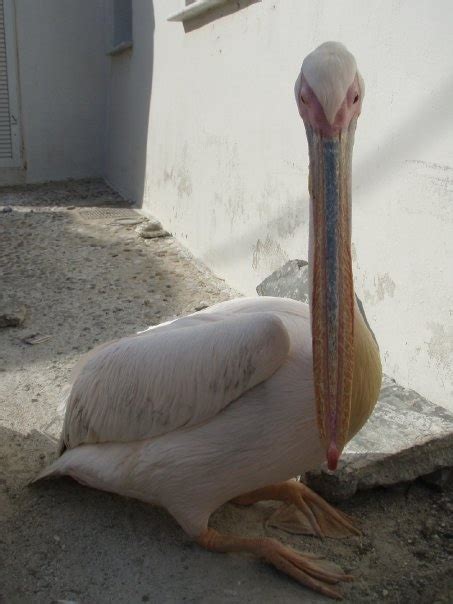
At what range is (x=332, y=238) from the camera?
1.59 metres

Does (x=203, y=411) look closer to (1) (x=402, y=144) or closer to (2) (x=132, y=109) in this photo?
(1) (x=402, y=144)

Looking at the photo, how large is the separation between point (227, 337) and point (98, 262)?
321 centimetres

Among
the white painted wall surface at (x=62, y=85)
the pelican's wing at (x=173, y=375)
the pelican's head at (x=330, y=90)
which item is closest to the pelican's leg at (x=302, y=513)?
the pelican's wing at (x=173, y=375)

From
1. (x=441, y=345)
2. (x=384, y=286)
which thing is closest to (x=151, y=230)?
(x=384, y=286)

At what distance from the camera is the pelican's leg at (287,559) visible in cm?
197

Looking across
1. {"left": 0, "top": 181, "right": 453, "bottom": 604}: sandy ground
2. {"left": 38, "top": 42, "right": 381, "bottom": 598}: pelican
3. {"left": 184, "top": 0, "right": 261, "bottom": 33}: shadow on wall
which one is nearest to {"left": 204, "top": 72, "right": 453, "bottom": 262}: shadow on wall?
{"left": 38, "top": 42, "right": 381, "bottom": 598}: pelican

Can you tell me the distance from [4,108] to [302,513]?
692 centimetres

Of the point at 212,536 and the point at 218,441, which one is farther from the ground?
the point at 218,441

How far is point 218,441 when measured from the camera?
1923 mm

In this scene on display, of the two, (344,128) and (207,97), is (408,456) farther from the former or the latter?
(207,97)

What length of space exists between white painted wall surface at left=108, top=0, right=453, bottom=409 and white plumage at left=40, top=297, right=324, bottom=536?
2.54 ft

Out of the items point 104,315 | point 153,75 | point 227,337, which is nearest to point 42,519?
point 227,337

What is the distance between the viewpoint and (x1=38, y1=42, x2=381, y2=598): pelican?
159 centimetres

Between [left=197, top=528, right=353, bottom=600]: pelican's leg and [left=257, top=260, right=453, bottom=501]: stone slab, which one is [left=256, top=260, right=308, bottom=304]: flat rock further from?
[left=197, top=528, right=353, bottom=600]: pelican's leg
